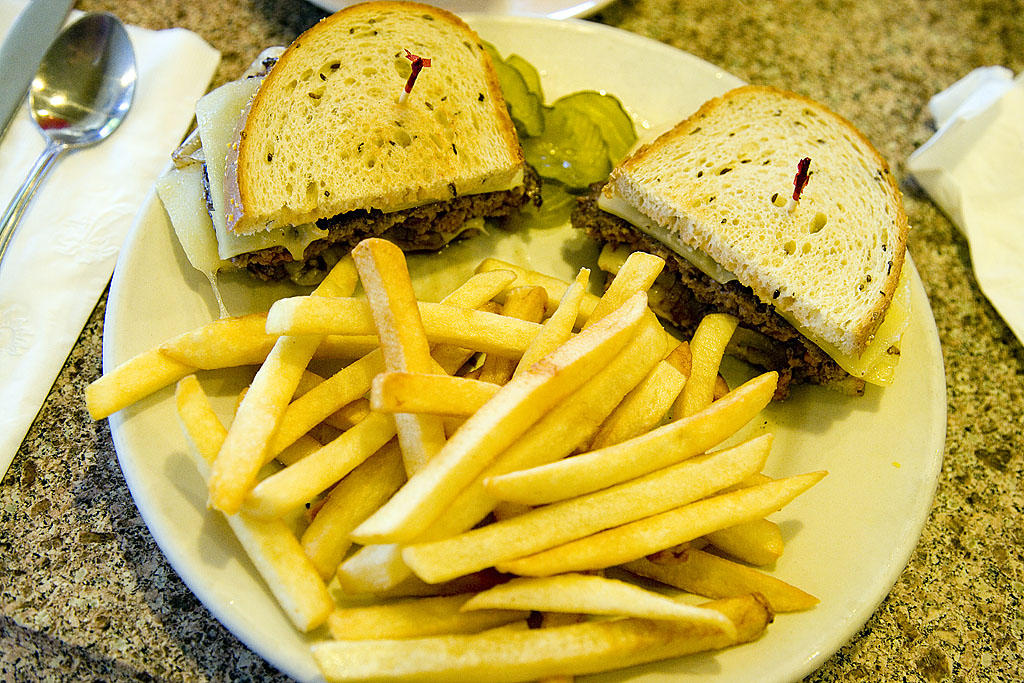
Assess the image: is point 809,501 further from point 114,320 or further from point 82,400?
point 82,400

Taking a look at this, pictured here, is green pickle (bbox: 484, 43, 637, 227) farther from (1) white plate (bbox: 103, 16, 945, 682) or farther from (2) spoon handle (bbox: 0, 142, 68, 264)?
(2) spoon handle (bbox: 0, 142, 68, 264)

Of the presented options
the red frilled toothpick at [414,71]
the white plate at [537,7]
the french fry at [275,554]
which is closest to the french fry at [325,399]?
the french fry at [275,554]

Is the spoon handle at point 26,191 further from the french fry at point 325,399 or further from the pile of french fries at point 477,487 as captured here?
the french fry at point 325,399

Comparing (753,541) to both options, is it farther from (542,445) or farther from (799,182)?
(799,182)

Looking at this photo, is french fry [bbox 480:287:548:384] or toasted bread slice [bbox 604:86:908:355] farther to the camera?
toasted bread slice [bbox 604:86:908:355]

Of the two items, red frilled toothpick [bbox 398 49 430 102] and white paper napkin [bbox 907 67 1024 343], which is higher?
red frilled toothpick [bbox 398 49 430 102]

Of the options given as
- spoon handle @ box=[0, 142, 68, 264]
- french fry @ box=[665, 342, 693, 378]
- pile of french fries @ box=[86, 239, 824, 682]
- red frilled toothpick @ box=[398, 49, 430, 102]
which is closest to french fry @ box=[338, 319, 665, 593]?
pile of french fries @ box=[86, 239, 824, 682]
